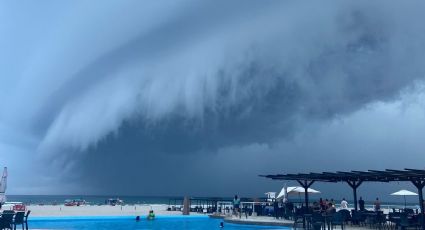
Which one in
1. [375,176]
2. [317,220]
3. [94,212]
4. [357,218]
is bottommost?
[94,212]

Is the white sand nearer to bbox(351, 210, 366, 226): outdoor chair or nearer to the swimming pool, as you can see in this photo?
the swimming pool

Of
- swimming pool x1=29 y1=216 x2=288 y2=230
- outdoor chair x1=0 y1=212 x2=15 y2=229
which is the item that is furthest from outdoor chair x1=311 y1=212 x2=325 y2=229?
outdoor chair x1=0 y1=212 x2=15 y2=229

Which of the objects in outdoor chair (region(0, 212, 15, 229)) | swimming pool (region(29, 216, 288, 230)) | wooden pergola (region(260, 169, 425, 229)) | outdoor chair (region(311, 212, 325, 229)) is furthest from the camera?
swimming pool (region(29, 216, 288, 230))

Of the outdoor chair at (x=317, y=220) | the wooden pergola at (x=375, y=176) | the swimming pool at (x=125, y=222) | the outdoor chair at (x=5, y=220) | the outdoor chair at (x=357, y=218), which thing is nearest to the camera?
the outdoor chair at (x=5, y=220)

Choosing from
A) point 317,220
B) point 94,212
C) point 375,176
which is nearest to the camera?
point 317,220

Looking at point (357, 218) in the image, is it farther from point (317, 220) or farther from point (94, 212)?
point (94, 212)

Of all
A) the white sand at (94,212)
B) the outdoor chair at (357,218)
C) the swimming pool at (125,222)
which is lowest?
the white sand at (94,212)

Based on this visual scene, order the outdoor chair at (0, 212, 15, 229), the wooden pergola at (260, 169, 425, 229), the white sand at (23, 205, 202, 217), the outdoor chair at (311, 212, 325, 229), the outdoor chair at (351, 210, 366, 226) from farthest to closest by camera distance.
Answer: the white sand at (23, 205, 202, 217) < the outdoor chair at (351, 210, 366, 226) < the wooden pergola at (260, 169, 425, 229) < the outdoor chair at (311, 212, 325, 229) < the outdoor chair at (0, 212, 15, 229)

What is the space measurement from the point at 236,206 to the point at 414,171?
58.7ft

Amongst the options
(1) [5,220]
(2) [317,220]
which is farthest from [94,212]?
(2) [317,220]

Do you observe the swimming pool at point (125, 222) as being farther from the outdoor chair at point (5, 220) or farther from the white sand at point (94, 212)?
the outdoor chair at point (5, 220)

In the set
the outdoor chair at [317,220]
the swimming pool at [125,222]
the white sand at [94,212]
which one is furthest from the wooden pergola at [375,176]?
the white sand at [94,212]

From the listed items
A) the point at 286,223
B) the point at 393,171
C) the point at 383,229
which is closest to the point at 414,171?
the point at 393,171

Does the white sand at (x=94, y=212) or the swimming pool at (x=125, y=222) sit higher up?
the swimming pool at (x=125, y=222)
